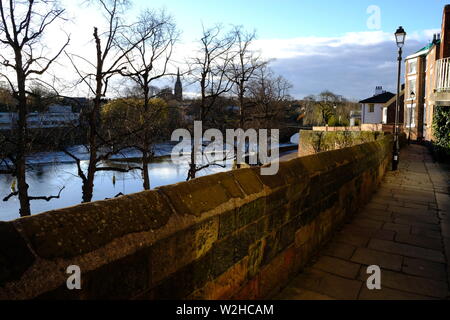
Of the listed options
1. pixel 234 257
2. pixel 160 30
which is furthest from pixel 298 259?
pixel 160 30

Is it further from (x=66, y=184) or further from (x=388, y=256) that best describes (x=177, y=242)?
(x=66, y=184)

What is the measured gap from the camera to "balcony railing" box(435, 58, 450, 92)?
12.8m

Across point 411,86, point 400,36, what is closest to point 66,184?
point 400,36

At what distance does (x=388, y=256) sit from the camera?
392cm

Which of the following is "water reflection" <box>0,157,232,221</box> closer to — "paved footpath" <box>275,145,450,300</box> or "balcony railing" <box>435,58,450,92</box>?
"balcony railing" <box>435,58,450,92</box>

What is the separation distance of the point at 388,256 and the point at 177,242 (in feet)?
10.4

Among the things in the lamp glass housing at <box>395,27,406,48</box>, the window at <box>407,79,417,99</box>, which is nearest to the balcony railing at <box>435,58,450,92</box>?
the lamp glass housing at <box>395,27,406,48</box>

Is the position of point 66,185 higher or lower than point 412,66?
lower

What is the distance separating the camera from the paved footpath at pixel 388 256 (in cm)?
305

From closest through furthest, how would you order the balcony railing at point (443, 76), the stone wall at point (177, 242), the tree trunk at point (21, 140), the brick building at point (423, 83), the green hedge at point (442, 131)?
the stone wall at point (177, 242)
the tree trunk at point (21, 140)
the balcony railing at point (443, 76)
the green hedge at point (442, 131)
the brick building at point (423, 83)

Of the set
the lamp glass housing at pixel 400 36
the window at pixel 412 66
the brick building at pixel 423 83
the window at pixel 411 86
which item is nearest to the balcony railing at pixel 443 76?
the lamp glass housing at pixel 400 36

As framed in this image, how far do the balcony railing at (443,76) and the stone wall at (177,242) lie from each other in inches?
488

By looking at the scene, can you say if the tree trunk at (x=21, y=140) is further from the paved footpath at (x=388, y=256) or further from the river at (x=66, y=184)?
the paved footpath at (x=388, y=256)

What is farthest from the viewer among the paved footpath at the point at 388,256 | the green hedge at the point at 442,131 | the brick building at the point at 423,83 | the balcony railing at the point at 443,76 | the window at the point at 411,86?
the window at the point at 411,86
